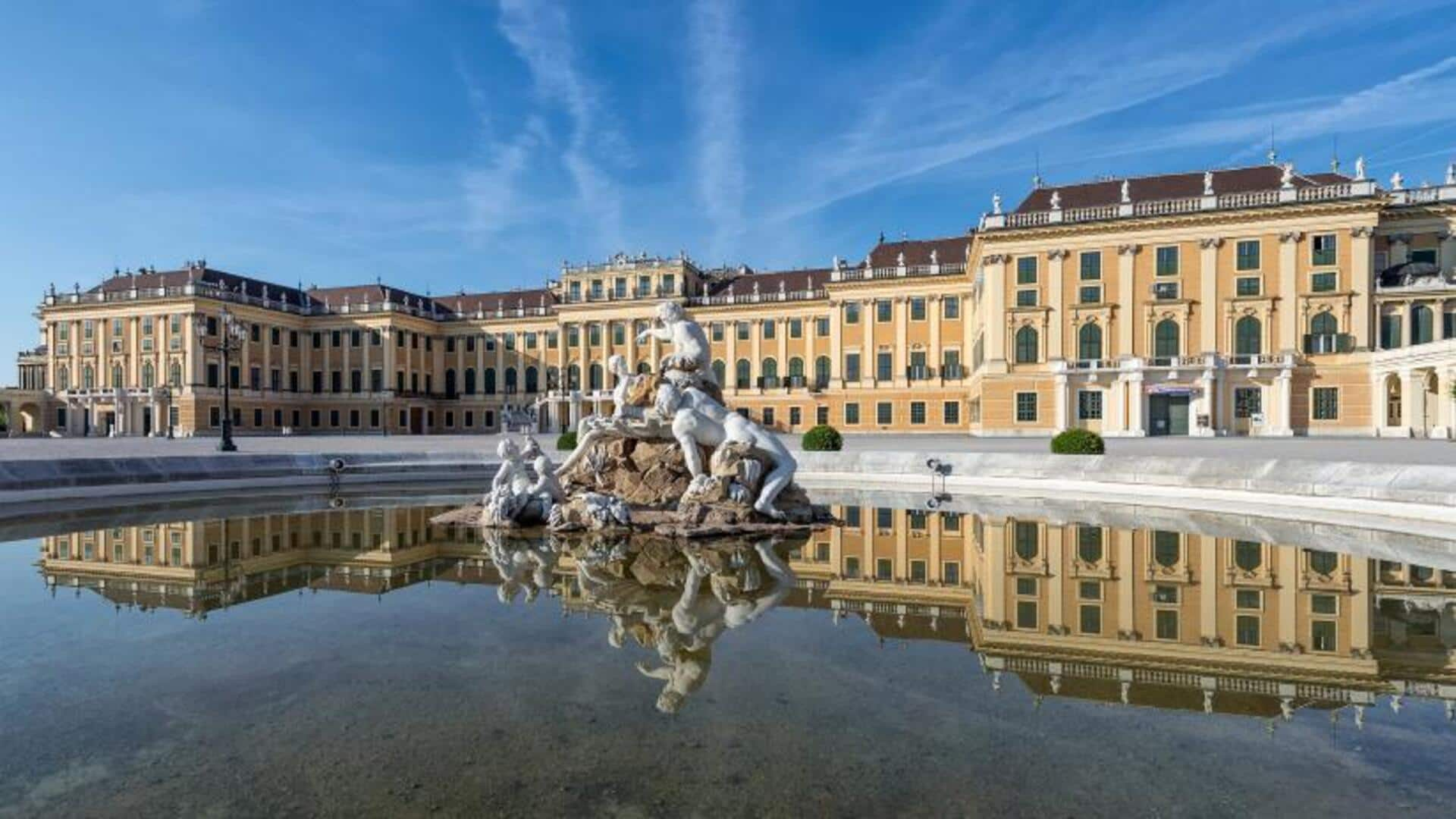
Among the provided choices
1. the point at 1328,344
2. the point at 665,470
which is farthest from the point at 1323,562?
the point at 1328,344

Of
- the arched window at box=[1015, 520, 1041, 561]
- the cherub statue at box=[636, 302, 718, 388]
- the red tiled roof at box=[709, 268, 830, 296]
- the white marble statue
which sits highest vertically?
the red tiled roof at box=[709, 268, 830, 296]

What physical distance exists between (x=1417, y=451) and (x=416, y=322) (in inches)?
2875

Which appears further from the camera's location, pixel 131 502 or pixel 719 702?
pixel 131 502

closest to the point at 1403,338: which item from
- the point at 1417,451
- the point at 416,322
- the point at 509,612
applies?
the point at 1417,451

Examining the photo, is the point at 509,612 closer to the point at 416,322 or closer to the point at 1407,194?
the point at 1407,194

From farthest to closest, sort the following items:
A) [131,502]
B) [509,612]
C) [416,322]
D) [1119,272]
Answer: [416,322], [1119,272], [131,502], [509,612]

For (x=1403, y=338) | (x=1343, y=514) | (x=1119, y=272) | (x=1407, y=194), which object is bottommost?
(x=1343, y=514)

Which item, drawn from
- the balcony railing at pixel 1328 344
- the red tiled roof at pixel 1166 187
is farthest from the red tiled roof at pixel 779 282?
the balcony railing at pixel 1328 344

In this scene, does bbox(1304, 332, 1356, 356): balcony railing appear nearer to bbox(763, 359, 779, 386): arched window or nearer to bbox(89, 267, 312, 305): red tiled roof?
bbox(763, 359, 779, 386): arched window

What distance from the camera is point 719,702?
4.70m

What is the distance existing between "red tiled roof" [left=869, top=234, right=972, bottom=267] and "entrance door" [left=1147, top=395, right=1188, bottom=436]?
20801 mm

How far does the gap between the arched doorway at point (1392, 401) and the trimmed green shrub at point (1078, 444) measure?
3106 cm

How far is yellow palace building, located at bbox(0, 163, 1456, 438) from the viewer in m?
41.0

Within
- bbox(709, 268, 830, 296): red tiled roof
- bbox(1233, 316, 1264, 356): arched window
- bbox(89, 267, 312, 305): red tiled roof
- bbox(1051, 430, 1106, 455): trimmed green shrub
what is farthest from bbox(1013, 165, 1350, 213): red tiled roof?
bbox(89, 267, 312, 305): red tiled roof
